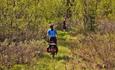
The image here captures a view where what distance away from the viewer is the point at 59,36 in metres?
28.1

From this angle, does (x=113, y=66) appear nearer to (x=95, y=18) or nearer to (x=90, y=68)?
(x=90, y=68)

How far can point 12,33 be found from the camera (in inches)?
793

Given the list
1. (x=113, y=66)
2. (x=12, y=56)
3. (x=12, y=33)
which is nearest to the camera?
(x=113, y=66)

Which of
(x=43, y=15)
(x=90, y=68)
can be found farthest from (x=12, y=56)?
(x=43, y=15)

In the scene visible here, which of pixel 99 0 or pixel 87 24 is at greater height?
pixel 99 0

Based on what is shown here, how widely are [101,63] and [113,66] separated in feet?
4.74

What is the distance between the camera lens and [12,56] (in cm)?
1569

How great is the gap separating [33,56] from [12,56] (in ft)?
5.61

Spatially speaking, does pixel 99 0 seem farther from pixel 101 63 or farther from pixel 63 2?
pixel 101 63

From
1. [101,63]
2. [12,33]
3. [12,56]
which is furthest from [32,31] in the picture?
[101,63]

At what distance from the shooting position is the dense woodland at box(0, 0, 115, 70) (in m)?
15.0

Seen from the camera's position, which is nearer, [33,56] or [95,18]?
[33,56]

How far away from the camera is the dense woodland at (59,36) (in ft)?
49.1

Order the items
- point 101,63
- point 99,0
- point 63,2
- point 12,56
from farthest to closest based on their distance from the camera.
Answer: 1. point 63,2
2. point 99,0
3. point 12,56
4. point 101,63
